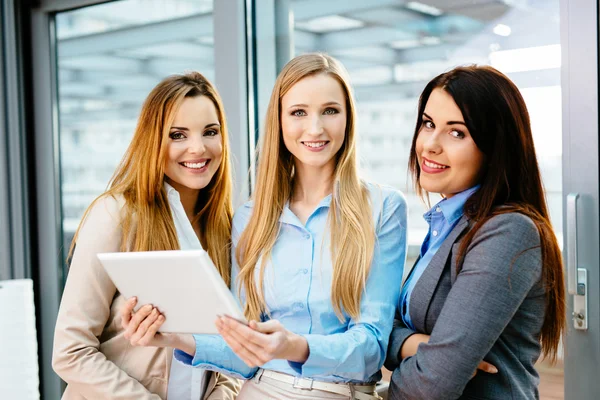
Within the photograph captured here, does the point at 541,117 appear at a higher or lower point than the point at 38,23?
lower

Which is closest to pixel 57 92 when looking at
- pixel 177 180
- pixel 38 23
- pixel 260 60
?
pixel 38 23

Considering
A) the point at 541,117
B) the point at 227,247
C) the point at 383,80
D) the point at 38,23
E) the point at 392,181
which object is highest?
the point at 38,23

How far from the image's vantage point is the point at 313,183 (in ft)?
6.02

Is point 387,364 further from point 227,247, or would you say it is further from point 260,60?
point 260,60

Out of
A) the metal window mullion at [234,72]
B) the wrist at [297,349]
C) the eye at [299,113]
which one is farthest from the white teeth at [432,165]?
the metal window mullion at [234,72]

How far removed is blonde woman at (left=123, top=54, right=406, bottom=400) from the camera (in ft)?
5.28

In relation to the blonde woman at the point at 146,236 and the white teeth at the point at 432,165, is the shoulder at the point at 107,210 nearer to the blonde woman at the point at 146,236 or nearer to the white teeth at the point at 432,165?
the blonde woman at the point at 146,236

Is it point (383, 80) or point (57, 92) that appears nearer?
point (383, 80)

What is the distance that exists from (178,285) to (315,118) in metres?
0.58

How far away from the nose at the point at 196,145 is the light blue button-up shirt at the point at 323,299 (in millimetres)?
278

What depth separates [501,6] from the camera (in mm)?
2139

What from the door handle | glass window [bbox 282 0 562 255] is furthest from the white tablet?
the door handle

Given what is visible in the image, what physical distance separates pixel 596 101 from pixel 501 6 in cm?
42

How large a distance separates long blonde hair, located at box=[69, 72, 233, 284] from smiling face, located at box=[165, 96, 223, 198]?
22 mm
